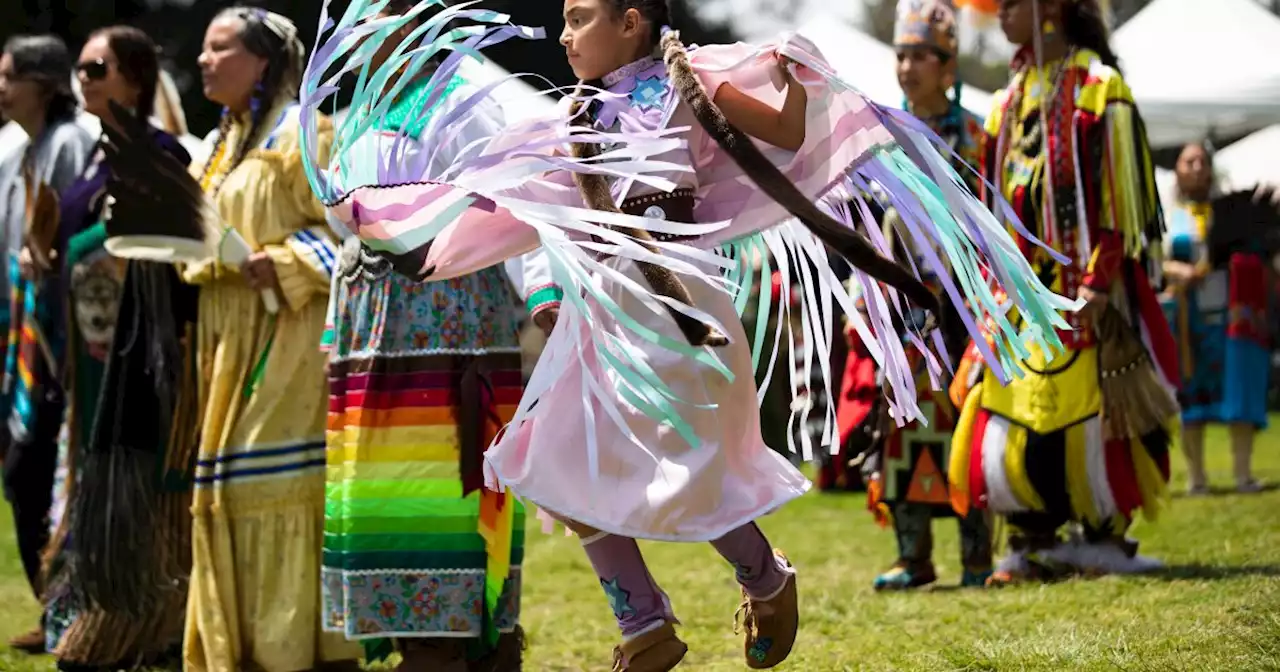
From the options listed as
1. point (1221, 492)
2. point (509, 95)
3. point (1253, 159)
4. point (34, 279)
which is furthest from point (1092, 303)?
point (1253, 159)

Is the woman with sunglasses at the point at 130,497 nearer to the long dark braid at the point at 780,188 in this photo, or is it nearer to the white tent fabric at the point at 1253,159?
the long dark braid at the point at 780,188

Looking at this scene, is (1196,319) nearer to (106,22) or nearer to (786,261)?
(786,261)

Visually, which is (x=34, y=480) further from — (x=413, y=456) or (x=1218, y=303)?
(x=1218, y=303)

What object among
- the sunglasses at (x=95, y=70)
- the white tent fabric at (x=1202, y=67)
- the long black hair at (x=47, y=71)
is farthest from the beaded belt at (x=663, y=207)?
the white tent fabric at (x=1202, y=67)

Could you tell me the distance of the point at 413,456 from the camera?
4.07m

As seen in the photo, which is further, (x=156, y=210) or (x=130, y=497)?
(x=130, y=497)

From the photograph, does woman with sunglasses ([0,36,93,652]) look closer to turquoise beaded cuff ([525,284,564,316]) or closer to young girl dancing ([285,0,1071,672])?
turquoise beaded cuff ([525,284,564,316])

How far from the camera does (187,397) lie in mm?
4758

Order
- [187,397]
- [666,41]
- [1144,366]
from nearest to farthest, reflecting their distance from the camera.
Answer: [666,41]
[187,397]
[1144,366]

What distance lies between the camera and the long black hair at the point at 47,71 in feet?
19.1

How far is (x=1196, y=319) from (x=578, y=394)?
7.17 meters

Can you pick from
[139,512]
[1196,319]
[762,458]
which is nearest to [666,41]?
[762,458]

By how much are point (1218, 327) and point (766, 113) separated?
7171 mm

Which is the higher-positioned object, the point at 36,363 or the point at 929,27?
the point at 929,27
